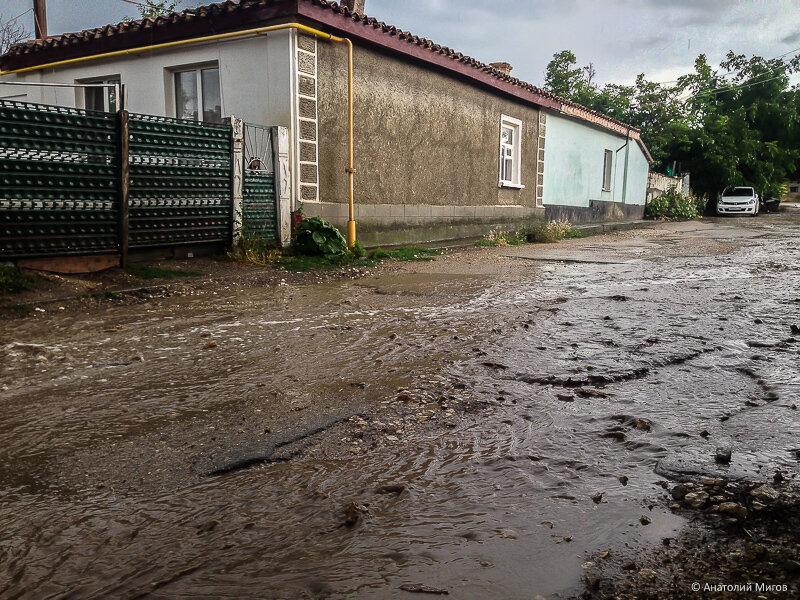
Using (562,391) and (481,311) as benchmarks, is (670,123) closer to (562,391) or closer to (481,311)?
(481,311)

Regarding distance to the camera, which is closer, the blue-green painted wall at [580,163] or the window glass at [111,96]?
the window glass at [111,96]

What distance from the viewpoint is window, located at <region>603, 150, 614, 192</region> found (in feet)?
74.9

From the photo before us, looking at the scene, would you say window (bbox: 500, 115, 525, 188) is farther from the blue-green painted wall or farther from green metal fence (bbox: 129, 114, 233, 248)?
green metal fence (bbox: 129, 114, 233, 248)

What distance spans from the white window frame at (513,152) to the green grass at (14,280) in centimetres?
1138

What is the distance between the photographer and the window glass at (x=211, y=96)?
10352mm

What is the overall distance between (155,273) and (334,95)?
4373mm

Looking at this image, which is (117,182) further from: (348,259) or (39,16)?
(39,16)

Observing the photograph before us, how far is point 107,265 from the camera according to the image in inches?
289

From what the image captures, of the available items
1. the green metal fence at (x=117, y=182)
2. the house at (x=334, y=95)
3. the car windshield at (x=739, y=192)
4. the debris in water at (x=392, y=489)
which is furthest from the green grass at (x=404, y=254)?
the car windshield at (x=739, y=192)

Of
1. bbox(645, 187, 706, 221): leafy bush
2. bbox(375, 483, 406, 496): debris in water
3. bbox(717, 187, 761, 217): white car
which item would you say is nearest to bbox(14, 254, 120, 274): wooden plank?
bbox(375, 483, 406, 496): debris in water

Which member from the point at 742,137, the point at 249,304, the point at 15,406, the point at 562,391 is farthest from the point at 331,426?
the point at 742,137

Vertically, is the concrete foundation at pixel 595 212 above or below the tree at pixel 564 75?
below

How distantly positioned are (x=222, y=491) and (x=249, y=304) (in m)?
4.00

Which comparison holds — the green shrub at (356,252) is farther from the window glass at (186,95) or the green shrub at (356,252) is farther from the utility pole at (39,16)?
the utility pole at (39,16)
